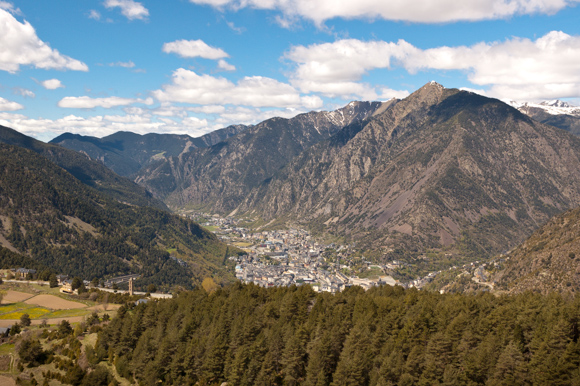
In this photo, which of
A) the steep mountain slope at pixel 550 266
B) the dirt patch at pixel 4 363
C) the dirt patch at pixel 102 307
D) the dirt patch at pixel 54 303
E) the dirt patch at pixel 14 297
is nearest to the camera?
the dirt patch at pixel 4 363

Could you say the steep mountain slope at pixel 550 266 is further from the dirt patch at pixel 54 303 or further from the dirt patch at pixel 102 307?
the dirt patch at pixel 54 303

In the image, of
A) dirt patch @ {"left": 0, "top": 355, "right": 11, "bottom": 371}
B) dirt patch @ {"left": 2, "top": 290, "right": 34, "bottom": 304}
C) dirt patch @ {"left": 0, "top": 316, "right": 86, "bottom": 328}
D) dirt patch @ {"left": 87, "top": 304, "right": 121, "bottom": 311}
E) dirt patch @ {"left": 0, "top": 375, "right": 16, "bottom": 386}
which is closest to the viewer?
dirt patch @ {"left": 0, "top": 375, "right": 16, "bottom": 386}

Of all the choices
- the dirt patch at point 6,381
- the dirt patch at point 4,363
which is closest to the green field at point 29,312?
the dirt patch at point 4,363

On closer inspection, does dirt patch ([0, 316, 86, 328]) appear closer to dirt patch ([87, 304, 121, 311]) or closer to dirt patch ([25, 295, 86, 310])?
dirt patch ([87, 304, 121, 311])

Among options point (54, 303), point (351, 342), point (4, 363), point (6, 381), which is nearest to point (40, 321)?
point (54, 303)

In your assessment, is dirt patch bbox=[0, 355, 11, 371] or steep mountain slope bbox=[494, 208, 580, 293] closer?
dirt patch bbox=[0, 355, 11, 371]

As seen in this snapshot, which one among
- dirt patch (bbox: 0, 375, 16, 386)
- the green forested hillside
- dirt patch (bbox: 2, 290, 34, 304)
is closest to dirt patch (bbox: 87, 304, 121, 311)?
dirt patch (bbox: 2, 290, 34, 304)

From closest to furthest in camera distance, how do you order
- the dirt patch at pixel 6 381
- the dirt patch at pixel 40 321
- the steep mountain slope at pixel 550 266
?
the dirt patch at pixel 6 381 < the dirt patch at pixel 40 321 < the steep mountain slope at pixel 550 266
